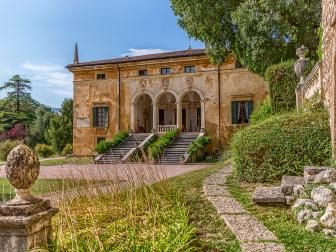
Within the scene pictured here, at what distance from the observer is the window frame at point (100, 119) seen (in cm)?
2900

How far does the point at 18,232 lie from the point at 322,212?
4163mm

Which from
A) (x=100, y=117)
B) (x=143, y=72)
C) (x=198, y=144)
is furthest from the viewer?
(x=100, y=117)

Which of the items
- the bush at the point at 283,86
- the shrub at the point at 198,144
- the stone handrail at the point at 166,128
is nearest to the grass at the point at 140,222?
the bush at the point at 283,86

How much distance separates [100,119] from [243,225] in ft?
83.2

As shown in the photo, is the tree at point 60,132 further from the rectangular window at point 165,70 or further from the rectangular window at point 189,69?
the rectangular window at point 189,69

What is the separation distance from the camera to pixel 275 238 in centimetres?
432

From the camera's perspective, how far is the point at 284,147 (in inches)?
330

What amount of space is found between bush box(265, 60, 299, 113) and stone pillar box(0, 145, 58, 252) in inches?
524

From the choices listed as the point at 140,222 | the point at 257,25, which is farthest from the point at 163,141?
the point at 140,222

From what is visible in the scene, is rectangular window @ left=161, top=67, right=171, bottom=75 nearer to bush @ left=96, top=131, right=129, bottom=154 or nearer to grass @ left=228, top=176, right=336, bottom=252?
bush @ left=96, top=131, right=129, bottom=154

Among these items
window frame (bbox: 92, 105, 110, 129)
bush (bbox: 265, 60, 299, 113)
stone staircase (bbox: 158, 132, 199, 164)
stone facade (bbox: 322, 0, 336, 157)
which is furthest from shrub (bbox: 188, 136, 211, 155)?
stone facade (bbox: 322, 0, 336, 157)

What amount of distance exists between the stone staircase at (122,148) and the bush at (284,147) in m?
14.6

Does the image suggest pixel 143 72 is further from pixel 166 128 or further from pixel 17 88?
pixel 17 88

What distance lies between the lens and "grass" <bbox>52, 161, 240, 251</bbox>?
3962 millimetres
